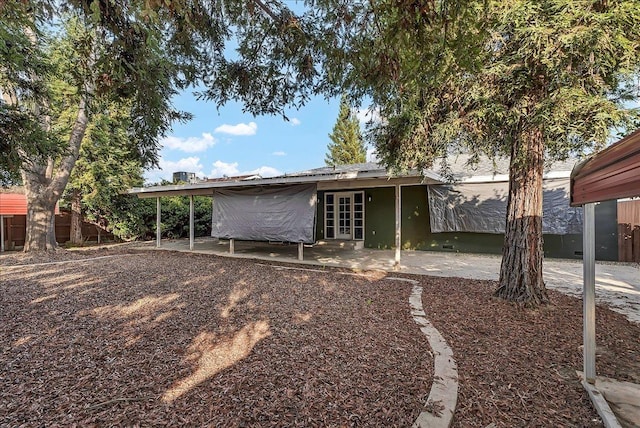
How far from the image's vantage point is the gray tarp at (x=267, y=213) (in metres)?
8.27

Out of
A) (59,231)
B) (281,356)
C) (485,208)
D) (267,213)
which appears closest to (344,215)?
(267,213)

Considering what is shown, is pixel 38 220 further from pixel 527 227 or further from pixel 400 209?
pixel 527 227

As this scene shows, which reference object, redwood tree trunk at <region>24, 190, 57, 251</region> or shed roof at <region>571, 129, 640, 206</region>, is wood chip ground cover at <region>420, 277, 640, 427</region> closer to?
shed roof at <region>571, 129, 640, 206</region>

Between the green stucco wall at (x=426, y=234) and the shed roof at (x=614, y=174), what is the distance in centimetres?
837

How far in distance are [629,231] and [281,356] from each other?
9.65m

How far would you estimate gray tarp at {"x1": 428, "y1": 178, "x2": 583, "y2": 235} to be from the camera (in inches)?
326

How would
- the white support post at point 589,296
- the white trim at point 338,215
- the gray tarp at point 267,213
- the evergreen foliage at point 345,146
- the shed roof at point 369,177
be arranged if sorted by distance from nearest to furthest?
the white support post at point 589,296
the shed roof at point 369,177
the gray tarp at point 267,213
the white trim at point 338,215
the evergreen foliage at point 345,146

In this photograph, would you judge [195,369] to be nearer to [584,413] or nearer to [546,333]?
[584,413]

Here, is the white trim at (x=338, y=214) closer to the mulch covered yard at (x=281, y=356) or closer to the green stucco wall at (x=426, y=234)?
the green stucco wall at (x=426, y=234)

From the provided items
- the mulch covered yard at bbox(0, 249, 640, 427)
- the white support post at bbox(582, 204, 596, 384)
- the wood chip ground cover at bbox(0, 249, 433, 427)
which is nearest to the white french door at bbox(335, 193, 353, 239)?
the wood chip ground cover at bbox(0, 249, 433, 427)

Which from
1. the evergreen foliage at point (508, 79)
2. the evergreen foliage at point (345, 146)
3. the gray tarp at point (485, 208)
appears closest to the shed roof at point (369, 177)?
the gray tarp at point (485, 208)

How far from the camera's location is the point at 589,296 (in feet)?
8.00

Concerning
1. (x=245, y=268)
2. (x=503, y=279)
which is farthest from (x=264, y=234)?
(x=503, y=279)

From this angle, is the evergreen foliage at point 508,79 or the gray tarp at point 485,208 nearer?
the evergreen foliage at point 508,79
